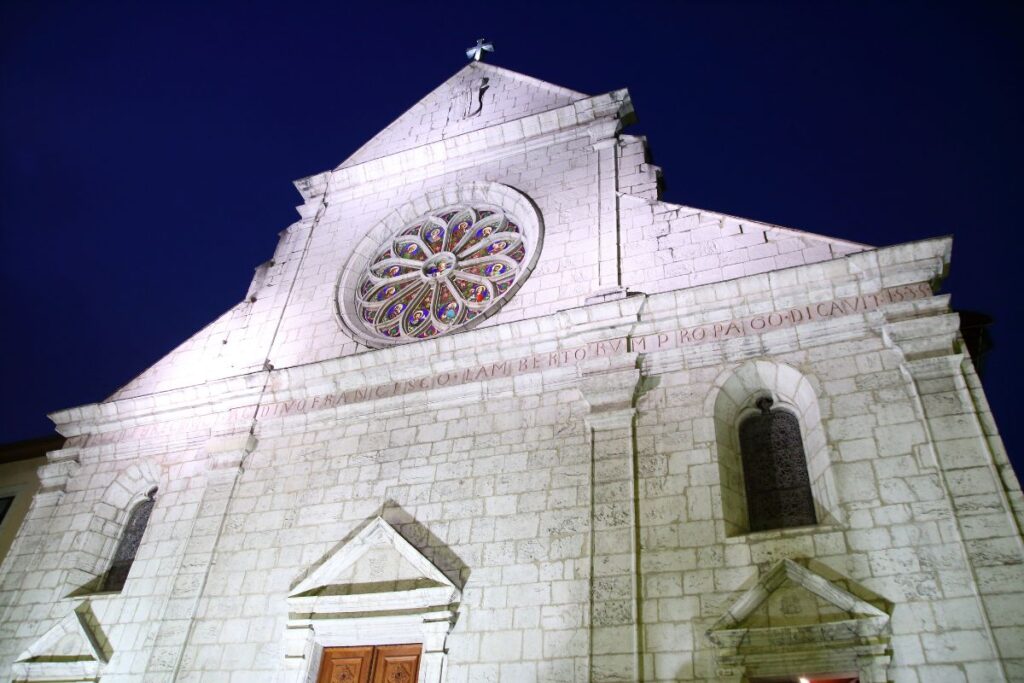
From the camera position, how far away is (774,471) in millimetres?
7699

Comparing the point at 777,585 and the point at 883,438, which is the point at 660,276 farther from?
Answer: the point at 777,585

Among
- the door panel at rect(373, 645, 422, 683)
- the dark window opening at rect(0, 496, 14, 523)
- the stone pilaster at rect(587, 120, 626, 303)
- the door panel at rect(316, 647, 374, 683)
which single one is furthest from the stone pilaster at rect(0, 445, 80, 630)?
the stone pilaster at rect(587, 120, 626, 303)

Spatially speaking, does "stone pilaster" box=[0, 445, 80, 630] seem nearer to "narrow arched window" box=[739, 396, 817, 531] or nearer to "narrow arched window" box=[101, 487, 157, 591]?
"narrow arched window" box=[101, 487, 157, 591]

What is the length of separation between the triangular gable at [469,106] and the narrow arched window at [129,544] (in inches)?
257

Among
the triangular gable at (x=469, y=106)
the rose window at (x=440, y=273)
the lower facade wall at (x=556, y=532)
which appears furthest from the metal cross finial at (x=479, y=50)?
the lower facade wall at (x=556, y=532)

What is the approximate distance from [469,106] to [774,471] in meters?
8.69

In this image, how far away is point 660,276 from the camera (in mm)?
9164

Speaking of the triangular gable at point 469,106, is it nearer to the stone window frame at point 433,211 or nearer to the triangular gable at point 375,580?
the stone window frame at point 433,211

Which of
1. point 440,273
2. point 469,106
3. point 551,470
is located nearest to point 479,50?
point 469,106

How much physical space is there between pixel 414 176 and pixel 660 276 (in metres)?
5.55

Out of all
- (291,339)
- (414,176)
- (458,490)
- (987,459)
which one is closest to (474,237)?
(414,176)

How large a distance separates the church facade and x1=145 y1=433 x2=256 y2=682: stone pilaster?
3 cm

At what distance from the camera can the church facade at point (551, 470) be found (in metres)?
6.45

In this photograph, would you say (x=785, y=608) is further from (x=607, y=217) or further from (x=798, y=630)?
(x=607, y=217)
